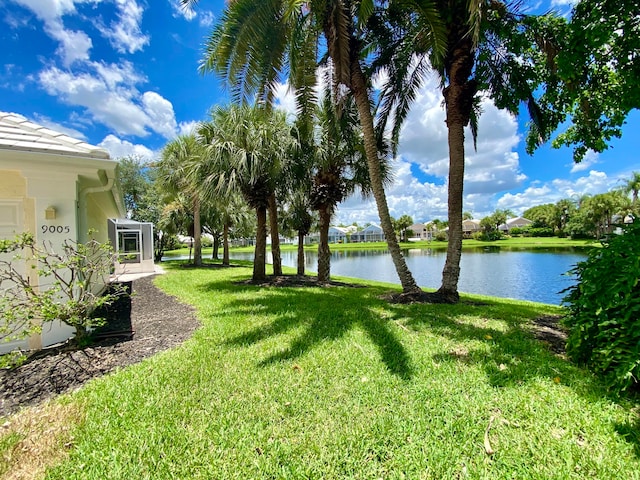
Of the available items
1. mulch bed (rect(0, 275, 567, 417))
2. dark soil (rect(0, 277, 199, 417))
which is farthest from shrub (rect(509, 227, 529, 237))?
dark soil (rect(0, 277, 199, 417))

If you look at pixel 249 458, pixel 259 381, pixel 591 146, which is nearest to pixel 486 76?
pixel 591 146

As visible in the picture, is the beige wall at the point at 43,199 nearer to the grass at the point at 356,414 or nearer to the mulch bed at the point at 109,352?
the mulch bed at the point at 109,352

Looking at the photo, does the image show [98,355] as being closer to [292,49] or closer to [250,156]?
[292,49]

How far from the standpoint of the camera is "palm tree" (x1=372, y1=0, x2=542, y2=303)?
6.60m

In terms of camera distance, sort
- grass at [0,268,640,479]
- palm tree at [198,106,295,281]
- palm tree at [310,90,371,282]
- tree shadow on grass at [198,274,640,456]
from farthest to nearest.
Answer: palm tree at [310,90,371,282], palm tree at [198,106,295,281], tree shadow on grass at [198,274,640,456], grass at [0,268,640,479]

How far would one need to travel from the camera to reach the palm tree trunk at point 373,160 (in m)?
7.49

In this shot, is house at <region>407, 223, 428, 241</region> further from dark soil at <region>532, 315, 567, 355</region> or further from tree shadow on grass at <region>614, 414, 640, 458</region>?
tree shadow on grass at <region>614, 414, 640, 458</region>

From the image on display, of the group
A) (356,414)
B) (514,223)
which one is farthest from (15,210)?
(514,223)

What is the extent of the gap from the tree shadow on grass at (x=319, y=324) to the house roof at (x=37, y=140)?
3782mm

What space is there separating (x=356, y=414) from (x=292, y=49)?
7033 mm

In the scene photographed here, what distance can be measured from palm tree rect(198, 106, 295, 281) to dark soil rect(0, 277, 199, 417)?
17.4 ft

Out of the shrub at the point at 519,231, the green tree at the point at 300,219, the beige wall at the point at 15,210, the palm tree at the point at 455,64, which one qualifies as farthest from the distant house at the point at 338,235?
the beige wall at the point at 15,210

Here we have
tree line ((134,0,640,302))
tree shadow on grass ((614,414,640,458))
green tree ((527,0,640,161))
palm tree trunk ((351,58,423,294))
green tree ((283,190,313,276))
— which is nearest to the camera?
tree shadow on grass ((614,414,640,458))

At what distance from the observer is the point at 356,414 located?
2689 millimetres
